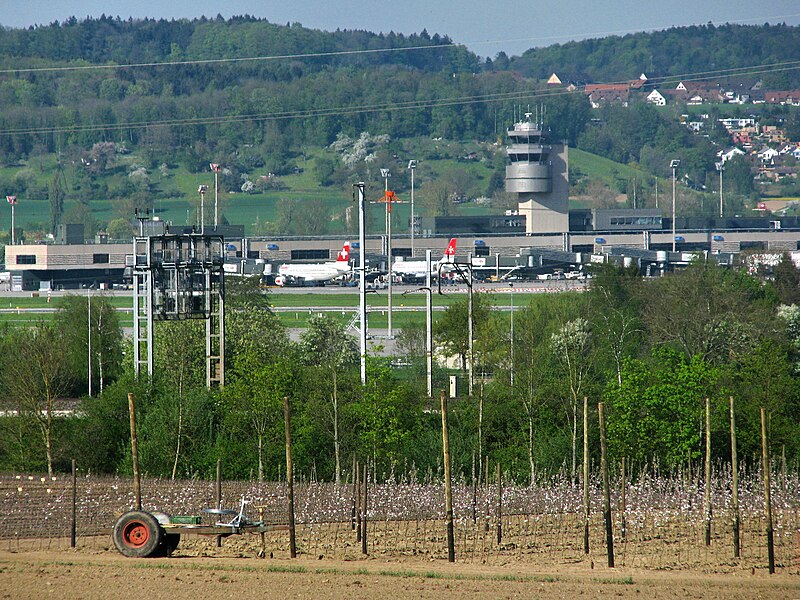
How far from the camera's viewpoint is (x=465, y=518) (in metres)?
36.9

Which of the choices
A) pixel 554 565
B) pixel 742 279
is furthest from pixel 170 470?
pixel 742 279

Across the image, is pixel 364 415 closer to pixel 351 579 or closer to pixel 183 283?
pixel 183 283

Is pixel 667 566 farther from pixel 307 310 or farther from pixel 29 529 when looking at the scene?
pixel 307 310

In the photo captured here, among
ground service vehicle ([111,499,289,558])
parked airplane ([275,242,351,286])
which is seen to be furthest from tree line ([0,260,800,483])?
parked airplane ([275,242,351,286])

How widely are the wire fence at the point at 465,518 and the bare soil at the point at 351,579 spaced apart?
146cm

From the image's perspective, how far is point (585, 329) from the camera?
6925cm

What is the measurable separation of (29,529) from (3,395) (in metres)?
21.4

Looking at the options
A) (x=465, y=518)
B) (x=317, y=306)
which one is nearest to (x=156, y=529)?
(x=465, y=518)

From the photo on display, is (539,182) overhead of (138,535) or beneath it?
overhead

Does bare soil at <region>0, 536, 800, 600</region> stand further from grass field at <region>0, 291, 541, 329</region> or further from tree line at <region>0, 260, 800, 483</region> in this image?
grass field at <region>0, 291, 541, 329</region>

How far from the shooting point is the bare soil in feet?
84.5

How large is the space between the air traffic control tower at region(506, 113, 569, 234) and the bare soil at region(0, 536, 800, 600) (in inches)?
5258

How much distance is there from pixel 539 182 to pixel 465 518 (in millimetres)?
127161

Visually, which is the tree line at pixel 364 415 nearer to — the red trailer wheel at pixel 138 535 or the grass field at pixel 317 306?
the red trailer wheel at pixel 138 535
